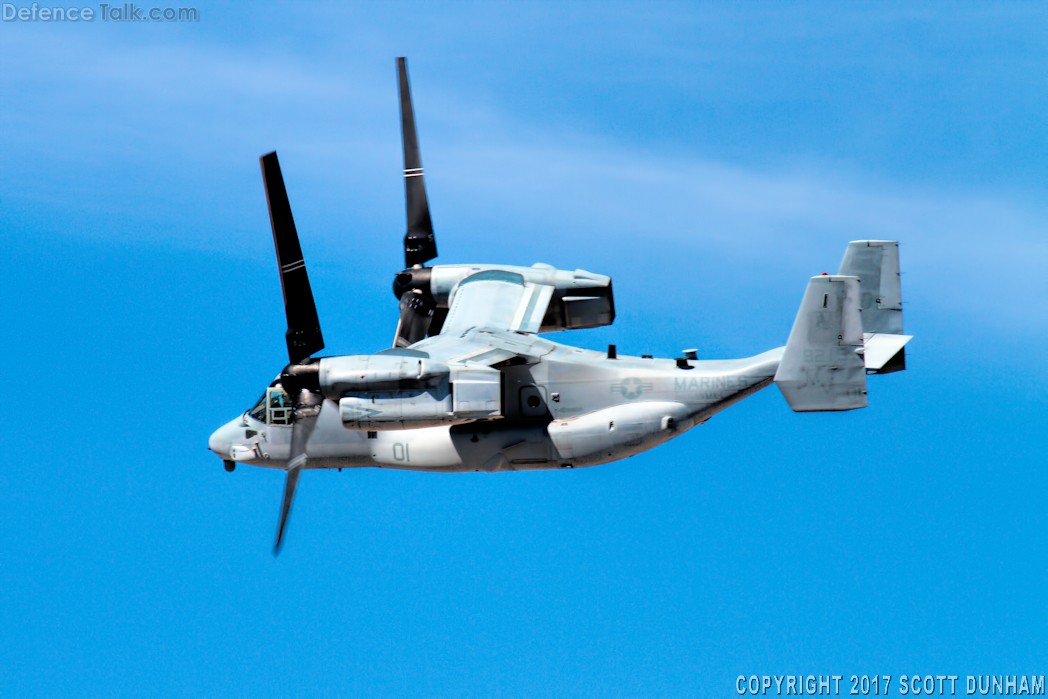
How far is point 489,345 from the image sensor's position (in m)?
39.0

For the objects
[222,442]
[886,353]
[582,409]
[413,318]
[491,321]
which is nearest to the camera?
[582,409]

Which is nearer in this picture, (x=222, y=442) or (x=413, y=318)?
(x=222, y=442)

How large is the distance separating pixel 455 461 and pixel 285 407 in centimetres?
413

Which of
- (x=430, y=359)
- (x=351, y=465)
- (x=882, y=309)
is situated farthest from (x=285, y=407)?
(x=882, y=309)

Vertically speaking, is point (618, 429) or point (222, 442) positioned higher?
point (618, 429)

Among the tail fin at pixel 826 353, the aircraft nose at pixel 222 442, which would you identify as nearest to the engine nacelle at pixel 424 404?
the aircraft nose at pixel 222 442

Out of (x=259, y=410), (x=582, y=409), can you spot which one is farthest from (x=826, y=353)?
(x=259, y=410)

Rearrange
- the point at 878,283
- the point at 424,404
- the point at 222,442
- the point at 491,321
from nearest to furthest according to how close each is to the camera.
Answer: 1. the point at 424,404
2. the point at 878,283
3. the point at 491,321
4. the point at 222,442

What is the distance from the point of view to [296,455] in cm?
4100

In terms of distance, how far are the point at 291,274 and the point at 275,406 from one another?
12.2 ft

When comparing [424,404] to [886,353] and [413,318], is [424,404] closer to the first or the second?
[413,318]

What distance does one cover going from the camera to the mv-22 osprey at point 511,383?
121 feet

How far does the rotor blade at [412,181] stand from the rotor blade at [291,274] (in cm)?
761

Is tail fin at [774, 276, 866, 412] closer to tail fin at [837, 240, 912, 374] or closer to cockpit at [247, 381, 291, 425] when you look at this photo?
tail fin at [837, 240, 912, 374]
